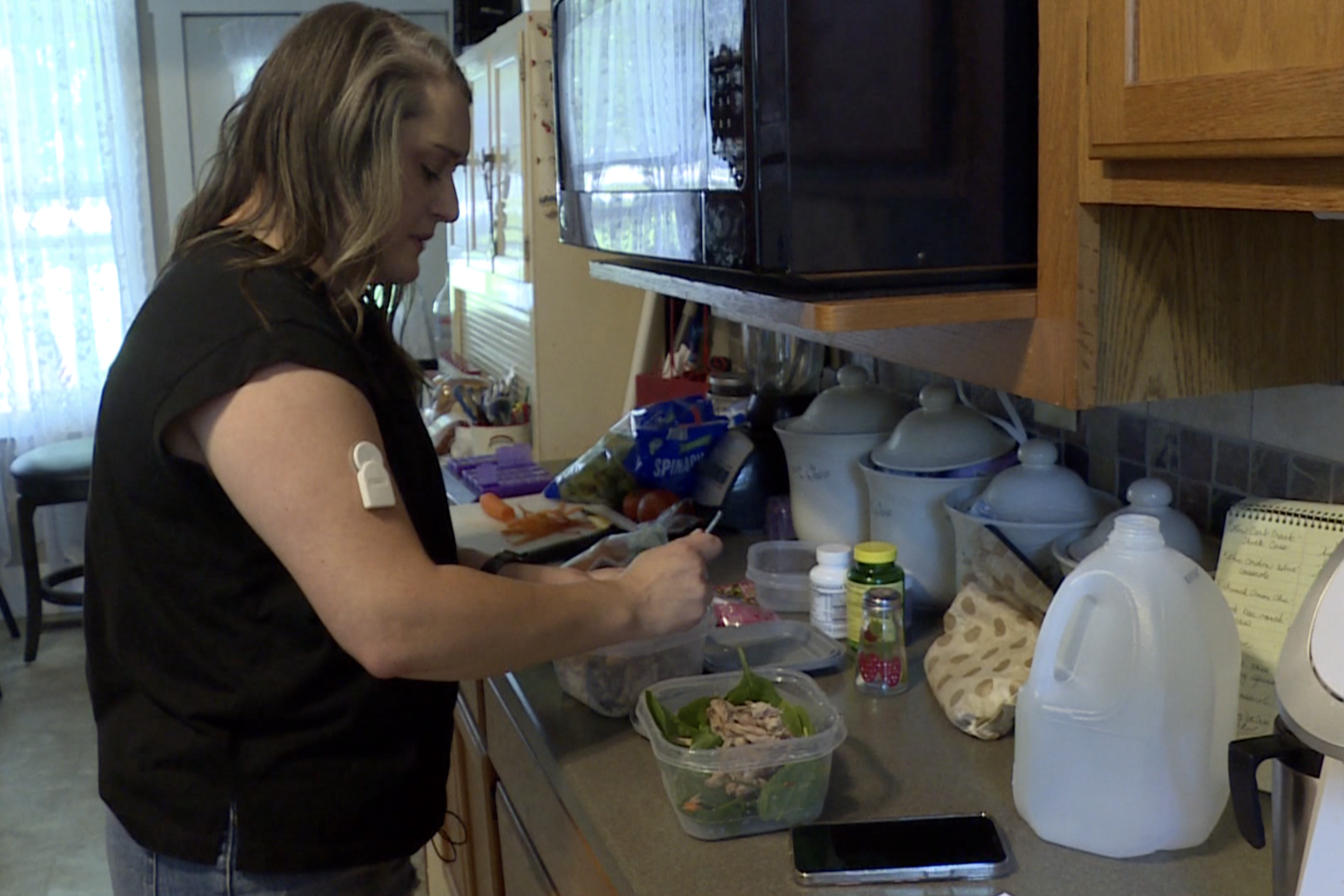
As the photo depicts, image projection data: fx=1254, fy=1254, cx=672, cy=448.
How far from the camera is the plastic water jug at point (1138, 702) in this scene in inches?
37.4

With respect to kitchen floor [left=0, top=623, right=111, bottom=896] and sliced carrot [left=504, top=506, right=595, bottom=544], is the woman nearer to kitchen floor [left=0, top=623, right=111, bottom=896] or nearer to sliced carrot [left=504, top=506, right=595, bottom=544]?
sliced carrot [left=504, top=506, right=595, bottom=544]

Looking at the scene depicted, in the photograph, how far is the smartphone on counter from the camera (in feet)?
3.09

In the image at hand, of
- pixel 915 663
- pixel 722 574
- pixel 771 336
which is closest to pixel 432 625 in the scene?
pixel 915 663

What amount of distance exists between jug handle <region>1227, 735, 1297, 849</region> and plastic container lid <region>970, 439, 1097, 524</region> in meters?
0.53

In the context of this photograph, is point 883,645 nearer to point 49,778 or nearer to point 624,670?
point 624,670

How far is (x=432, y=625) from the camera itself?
0.95 metres

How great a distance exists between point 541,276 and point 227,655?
1.54 metres

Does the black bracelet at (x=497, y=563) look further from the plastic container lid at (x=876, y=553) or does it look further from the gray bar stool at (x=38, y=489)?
the gray bar stool at (x=38, y=489)

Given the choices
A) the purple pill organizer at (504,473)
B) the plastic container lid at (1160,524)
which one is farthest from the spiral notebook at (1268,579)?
the purple pill organizer at (504,473)

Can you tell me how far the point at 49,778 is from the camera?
10.2 ft

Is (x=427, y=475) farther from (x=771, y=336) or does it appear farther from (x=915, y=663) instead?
(x=771, y=336)

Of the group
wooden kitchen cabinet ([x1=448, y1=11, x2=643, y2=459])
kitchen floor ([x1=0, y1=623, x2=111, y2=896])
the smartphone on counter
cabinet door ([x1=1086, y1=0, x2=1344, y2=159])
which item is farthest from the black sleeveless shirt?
kitchen floor ([x1=0, y1=623, x2=111, y2=896])

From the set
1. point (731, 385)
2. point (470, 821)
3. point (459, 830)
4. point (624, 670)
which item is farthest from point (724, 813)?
point (731, 385)

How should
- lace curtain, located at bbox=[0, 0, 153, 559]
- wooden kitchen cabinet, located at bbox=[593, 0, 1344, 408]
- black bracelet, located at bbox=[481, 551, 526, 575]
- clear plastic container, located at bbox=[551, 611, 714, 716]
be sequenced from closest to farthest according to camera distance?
wooden kitchen cabinet, located at bbox=[593, 0, 1344, 408]
clear plastic container, located at bbox=[551, 611, 714, 716]
black bracelet, located at bbox=[481, 551, 526, 575]
lace curtain, located at bbox=[0, 0, 153, 559]
